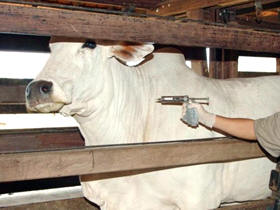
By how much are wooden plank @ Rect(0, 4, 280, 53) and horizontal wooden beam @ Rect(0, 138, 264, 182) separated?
49 centimetres

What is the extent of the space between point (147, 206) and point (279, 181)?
849mm

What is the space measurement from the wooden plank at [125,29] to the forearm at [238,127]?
434 mm

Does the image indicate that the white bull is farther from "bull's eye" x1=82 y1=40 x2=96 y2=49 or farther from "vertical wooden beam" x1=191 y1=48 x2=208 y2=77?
"vertical wooden beam" x1=191 y1=48 x2=208 y2=77

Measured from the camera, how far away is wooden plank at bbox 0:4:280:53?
4.90 feet

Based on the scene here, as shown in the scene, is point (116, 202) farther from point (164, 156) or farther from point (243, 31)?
point (243, 31)

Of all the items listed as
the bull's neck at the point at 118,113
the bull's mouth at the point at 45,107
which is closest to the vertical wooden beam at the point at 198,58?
the bull's neck at the point at 118,113

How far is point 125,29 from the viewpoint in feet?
5.60

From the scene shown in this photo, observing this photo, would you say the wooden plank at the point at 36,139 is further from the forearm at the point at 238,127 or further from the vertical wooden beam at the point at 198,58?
the forearm at the point at 238,127

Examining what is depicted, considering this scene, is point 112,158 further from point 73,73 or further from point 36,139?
point 36,139

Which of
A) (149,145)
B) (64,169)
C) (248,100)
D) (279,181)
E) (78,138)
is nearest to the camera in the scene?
(64,169)

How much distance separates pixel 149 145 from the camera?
1.83 m

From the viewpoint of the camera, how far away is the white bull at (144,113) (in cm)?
233

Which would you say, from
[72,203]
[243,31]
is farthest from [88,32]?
[72,203]

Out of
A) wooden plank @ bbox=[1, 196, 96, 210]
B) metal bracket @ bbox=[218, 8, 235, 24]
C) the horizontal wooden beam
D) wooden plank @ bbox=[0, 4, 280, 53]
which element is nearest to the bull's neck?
wooden plank @ bbox=[1, 196, 96, 210]
